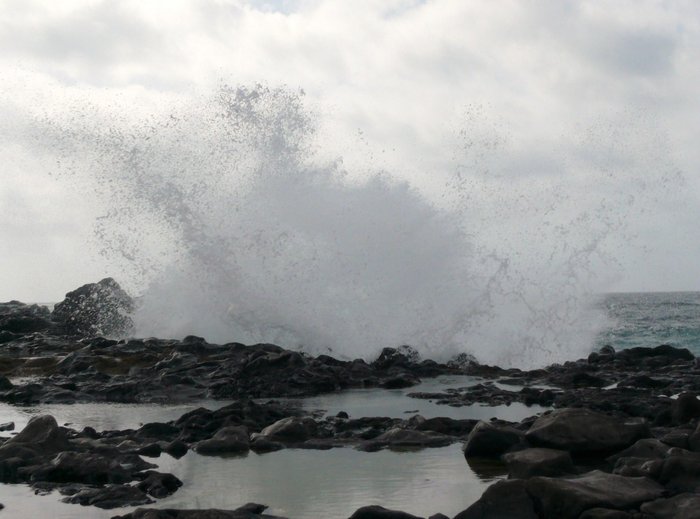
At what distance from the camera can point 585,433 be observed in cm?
1024

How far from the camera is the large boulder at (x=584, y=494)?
721cm

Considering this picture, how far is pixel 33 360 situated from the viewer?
26.0m

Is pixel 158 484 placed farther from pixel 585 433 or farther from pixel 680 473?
pixel 680 473

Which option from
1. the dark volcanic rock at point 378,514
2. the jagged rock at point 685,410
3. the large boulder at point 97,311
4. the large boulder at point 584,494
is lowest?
the dark volcanic rock at point 378,514

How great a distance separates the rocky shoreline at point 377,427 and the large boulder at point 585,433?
0.02m

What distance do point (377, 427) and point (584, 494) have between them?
21.0 ft

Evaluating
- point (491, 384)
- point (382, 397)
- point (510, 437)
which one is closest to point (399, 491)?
point (510, 437)

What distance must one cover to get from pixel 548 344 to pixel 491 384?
37.7 feet

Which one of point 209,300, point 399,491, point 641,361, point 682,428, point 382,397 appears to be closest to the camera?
point 399,491

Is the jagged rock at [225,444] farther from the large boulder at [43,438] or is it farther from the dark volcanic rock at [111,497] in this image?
the dark volcanic rock at [111,497]

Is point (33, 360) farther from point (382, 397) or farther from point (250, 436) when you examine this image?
point (250, 436)

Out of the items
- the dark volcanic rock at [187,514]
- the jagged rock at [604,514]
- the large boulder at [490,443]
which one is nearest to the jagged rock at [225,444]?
the large boulder at [490,443]

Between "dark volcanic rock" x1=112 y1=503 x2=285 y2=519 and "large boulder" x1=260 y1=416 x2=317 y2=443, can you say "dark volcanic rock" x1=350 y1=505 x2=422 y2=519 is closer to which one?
"dark volcanic rock" x1=112 y1=503 x2=285 y2=519

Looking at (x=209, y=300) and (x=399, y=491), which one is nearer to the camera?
(x=399, y=491)
